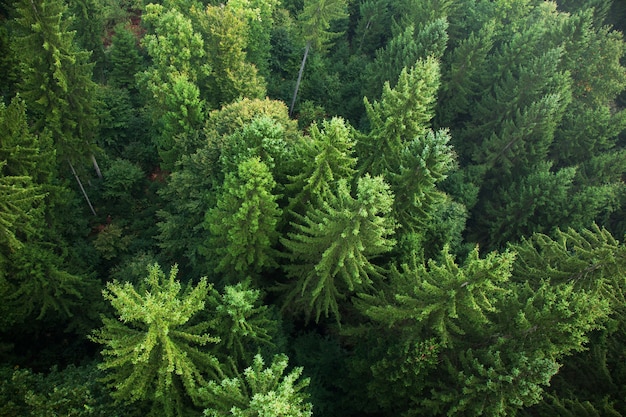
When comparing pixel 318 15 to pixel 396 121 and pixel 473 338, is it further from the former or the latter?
pixel 473 338

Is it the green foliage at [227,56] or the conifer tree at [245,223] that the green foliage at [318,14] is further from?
the conifer tree at [245,223]

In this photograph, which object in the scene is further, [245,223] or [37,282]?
[37,282]

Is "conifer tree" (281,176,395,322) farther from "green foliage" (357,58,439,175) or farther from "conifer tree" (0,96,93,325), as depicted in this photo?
"conifer tree" (0,96,93,325)

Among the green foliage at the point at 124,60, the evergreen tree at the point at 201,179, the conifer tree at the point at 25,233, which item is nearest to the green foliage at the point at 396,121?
the evergreen tree at the point at 201,179

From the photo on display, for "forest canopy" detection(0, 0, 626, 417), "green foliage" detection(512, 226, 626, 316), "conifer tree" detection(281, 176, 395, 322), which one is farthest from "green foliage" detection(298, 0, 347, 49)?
"green foliage" detection(512, 226, 626, 316)

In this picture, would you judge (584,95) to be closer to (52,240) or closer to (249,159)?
(249,159)

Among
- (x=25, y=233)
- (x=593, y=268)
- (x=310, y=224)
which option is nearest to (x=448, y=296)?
(x=310, y=224)
